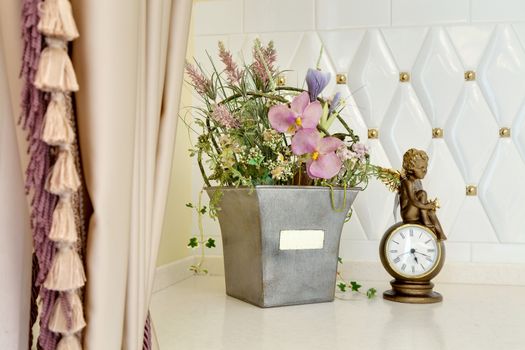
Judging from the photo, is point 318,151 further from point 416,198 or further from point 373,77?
point 373,77

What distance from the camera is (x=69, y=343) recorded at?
50cm

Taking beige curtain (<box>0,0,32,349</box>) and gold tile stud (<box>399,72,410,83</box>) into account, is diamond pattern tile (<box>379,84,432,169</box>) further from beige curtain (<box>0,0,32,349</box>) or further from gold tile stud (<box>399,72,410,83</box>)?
beige curtain (<box>0,0,32,349</box>)

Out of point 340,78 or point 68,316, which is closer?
point 68,316

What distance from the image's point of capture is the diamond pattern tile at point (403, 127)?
1489 mm

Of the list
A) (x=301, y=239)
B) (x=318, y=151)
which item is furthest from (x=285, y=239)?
(x=318, y=151)

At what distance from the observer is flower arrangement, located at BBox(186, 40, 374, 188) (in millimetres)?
1031

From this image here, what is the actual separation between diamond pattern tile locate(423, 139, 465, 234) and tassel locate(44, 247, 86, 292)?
1.14m

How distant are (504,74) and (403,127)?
0.92 feet

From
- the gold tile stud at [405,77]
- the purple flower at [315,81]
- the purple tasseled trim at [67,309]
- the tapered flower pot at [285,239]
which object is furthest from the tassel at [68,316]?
the gold tile stud at [405,77]

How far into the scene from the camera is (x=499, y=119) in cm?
146

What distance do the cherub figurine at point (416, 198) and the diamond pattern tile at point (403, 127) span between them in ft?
0.97

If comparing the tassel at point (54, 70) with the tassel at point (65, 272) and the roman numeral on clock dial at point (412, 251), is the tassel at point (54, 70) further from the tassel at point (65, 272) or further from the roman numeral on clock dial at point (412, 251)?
the roman numeral on clock dial at point (412, 251)

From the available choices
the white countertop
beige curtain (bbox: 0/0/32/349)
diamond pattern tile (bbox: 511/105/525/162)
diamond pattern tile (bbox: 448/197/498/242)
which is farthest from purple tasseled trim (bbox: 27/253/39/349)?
diamond pattern tile (bbox: 511/105/525/162)

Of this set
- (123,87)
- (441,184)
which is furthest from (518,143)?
(123,87)
